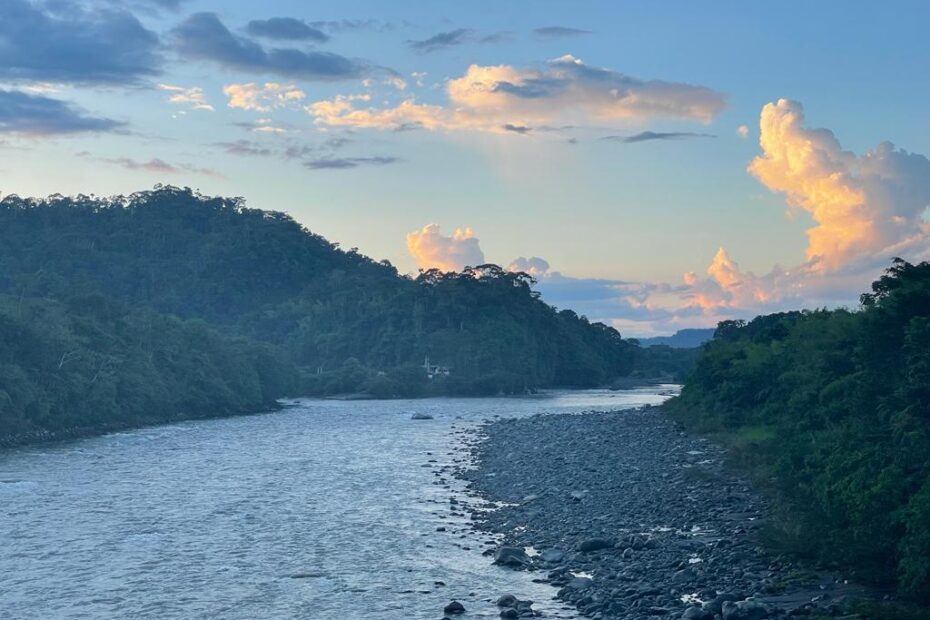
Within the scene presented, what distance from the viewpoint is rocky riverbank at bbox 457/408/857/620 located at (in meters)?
21.6

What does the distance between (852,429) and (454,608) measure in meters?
14.2

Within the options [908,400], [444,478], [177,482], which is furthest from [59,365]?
[908,400]

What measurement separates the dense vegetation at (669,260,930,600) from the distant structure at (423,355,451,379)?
103 meters

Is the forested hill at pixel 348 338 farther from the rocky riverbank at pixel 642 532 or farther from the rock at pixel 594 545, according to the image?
the rock at pixel 594 545

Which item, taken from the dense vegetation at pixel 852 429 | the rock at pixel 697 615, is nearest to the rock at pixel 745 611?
the rock at pixel 697 615

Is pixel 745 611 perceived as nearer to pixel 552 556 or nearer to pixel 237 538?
pixel 552 556

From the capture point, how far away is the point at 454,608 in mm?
22594

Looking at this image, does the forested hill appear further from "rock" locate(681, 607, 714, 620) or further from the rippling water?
"rock" locate(681, 607, 714, 620)

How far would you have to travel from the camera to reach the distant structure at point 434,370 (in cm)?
16301

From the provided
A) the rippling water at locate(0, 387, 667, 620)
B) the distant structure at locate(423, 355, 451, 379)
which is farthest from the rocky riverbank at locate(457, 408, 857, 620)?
the distant structure at locate(423, 355, 451, 379)

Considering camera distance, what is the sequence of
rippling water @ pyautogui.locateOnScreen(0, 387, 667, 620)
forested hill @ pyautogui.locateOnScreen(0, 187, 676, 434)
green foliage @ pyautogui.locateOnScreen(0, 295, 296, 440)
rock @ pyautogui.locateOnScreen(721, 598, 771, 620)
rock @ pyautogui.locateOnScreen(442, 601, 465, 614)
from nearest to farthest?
1. rock @ pyautogui.locateOnScreen(721, 598, 771, 620)
2. rock @ pyautogui.locateOnScreen(442, 601, 465, 614)
3. rippling water @ pyautogui.locateOnScreen(0, 387, 667, 620)
4. green foliage @ pyautogui.locateOnScreen(0, 295, 296, 440)
5. forested hill @ pyautogui.locateOnScreen(0, 187, 676, 434)

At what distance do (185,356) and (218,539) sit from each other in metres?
74.9

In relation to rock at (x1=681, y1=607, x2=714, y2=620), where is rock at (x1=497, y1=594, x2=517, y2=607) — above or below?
below

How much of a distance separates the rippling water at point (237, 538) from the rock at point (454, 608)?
22 cm
